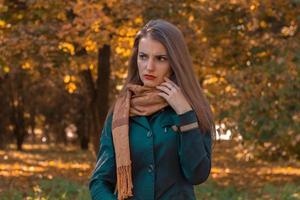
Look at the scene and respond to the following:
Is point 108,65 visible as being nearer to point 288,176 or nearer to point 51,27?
point 51,27

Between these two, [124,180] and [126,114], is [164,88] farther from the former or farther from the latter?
[124,180]

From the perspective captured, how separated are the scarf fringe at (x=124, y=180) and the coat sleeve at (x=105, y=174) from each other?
8cm

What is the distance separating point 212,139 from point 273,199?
8.29 metres

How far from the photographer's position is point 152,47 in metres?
3.35

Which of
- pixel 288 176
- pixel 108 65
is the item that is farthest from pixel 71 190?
pixel 288 176

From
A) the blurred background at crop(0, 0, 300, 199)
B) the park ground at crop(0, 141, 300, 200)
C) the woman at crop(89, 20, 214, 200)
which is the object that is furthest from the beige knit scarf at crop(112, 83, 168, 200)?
the blurred background at crop(0, 0, 300, 199)

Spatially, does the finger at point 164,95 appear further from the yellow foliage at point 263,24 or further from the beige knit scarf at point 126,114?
the yellow foliage at point 263,24

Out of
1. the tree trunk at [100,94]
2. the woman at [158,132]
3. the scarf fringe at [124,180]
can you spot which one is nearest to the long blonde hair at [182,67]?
the woman at [158,132]

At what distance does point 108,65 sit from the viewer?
61.0ft

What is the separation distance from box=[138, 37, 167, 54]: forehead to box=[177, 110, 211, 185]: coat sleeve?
32 centimetres

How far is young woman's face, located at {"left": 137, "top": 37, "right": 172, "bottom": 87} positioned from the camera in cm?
334

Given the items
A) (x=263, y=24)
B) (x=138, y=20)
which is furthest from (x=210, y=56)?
(x=138, y=20)

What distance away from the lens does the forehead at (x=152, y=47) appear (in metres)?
3.33

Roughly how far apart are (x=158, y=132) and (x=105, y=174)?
32 cm
